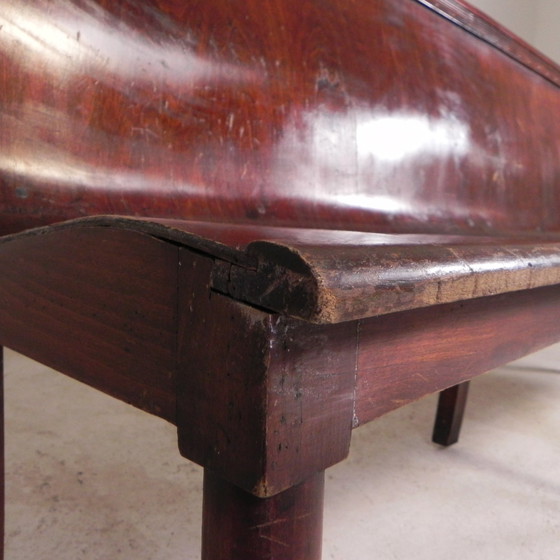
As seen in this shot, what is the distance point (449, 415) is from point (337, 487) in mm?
→ 359

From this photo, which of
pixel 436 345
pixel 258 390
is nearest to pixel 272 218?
pixel 436 345

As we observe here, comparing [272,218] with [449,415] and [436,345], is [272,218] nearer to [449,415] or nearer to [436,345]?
[436,345]

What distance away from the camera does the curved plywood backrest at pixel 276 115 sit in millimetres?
622

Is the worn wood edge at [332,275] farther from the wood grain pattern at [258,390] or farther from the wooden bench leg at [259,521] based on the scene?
the wooden bench leg at [259,521]

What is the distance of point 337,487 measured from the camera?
1157 millimetres

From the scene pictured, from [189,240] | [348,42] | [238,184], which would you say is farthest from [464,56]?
[189,240]

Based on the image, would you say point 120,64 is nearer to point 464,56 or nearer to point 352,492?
point 464,56

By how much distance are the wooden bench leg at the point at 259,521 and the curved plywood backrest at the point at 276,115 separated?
382 mm

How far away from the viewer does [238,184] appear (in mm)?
794

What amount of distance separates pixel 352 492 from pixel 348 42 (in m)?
0.82

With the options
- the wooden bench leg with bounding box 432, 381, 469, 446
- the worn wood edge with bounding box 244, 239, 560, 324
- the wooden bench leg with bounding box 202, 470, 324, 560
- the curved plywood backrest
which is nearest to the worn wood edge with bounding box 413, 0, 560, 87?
the curved plywood backrest

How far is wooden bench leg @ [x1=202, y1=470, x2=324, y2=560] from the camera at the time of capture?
13.2 inches

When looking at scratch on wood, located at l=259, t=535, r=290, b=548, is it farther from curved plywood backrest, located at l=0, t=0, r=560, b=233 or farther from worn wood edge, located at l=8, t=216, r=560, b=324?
curved plywood backrest, located at l=0, t=0, r=560, b=233

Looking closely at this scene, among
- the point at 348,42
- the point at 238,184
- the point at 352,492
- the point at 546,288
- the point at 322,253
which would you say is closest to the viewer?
the point at 322,253
